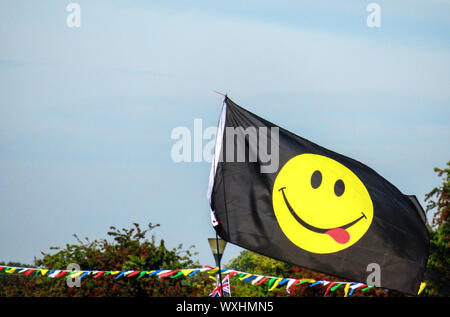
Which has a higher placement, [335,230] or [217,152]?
[217,152]

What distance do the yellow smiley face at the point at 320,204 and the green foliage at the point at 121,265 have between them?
13783mm

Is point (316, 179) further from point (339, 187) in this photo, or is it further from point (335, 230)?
point (335, 230)

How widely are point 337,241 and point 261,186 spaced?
1331 millimetres

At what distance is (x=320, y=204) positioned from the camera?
34.9ft

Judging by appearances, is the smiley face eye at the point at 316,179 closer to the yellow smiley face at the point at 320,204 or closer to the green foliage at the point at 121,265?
the yellow smiley face at the point at 320,204

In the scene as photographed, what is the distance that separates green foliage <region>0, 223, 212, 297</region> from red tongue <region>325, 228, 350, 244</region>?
45.7 feet

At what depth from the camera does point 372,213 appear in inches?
422

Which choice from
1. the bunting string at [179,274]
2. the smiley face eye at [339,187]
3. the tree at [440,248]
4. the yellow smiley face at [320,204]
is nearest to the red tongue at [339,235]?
the yellow smiley face at [320,204]

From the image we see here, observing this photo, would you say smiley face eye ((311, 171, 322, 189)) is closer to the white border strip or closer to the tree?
the white border strip

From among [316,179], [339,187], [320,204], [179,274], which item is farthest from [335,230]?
[179,274]

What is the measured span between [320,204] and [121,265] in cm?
1598
